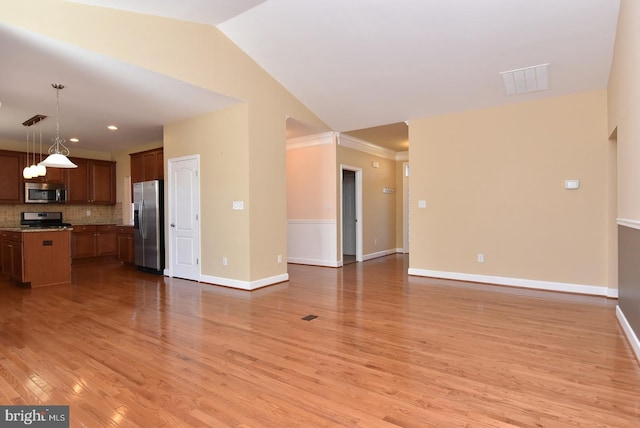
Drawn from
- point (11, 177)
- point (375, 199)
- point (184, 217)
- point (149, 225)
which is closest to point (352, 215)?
point (375, 199)

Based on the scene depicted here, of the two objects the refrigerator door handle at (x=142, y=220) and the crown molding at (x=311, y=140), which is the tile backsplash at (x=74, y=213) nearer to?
the refrigerator door handle at (x=142, y=220)

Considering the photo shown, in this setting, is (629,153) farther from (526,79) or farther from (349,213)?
(349,213)

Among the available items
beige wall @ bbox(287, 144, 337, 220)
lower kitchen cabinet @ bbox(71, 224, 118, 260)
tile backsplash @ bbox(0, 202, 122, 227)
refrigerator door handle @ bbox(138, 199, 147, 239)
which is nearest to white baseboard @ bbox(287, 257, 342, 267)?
beige wall @ bbox(287, 144, 337, 220)

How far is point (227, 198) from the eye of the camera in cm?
515

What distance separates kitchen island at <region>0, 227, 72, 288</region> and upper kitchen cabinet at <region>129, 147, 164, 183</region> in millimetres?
1702

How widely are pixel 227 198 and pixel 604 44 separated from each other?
4.88 m

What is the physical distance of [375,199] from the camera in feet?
26.8

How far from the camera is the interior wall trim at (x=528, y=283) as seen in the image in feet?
14.7

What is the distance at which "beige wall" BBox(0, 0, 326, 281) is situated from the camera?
3156mm

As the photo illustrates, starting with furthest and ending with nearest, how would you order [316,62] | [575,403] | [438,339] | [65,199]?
[65,199] < [316,62] < [438,339] < [575,403]

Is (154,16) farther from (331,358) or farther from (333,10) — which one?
(331,358)

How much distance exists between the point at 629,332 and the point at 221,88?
491 cm

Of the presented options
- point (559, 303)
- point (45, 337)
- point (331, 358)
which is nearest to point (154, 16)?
point (45, 337)

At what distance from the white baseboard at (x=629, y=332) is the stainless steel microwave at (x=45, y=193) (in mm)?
9609
